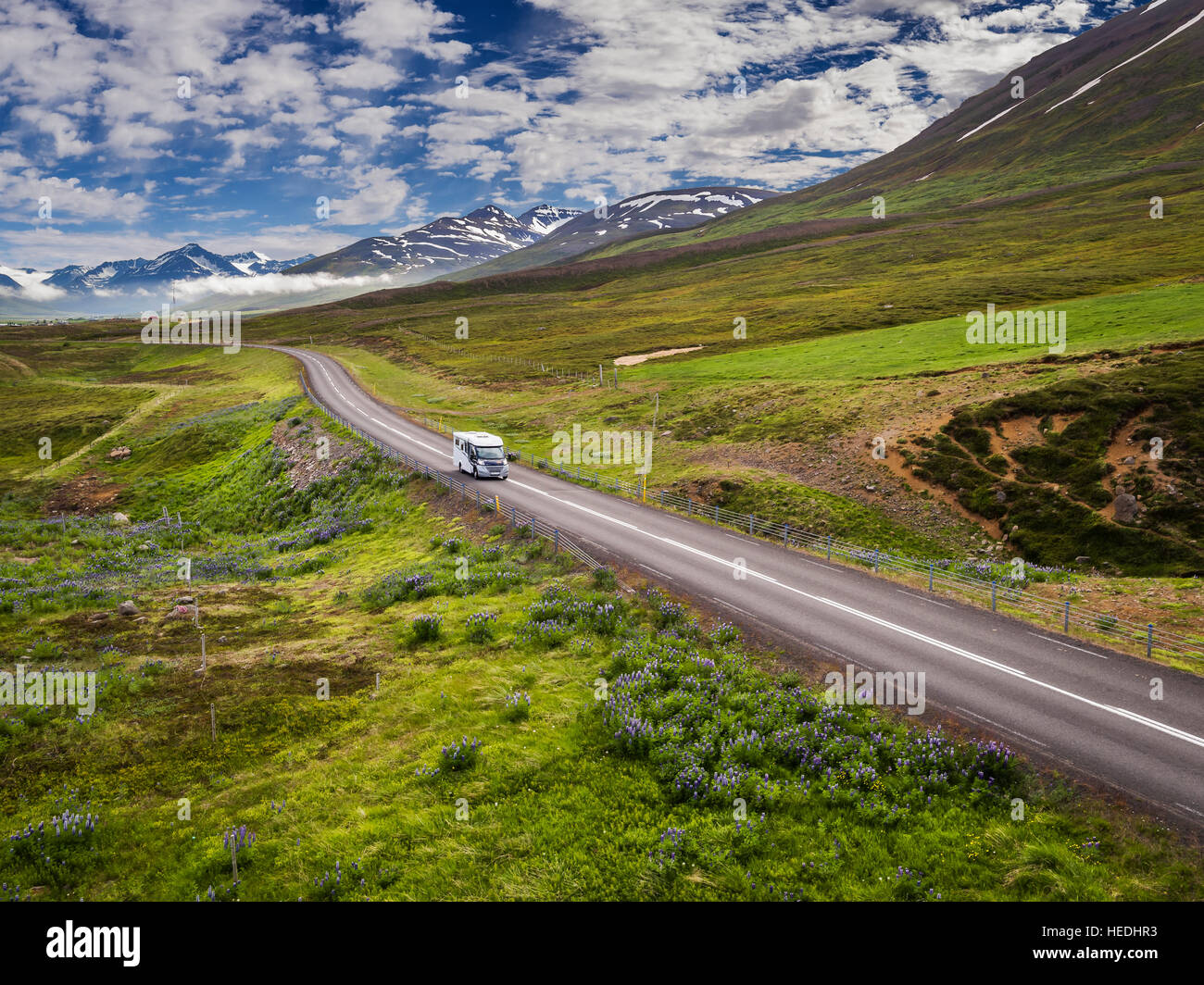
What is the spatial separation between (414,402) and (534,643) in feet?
188

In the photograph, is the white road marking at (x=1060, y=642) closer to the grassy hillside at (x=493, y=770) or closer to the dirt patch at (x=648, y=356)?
the grassy hillside at (x=493, y=770)

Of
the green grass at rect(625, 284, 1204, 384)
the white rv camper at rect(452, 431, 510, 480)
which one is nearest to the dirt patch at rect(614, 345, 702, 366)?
the green grass at rect(625, 284, 1204, 384)

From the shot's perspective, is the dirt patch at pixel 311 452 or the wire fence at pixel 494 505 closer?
the wire fence at pixel 494 505

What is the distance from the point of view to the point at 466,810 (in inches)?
376

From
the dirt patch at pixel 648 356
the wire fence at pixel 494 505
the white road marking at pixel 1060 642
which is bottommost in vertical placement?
the white road marking at pixel 1060 642

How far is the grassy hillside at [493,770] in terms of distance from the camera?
8.40 m

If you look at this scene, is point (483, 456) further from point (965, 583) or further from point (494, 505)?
point (965, 583)

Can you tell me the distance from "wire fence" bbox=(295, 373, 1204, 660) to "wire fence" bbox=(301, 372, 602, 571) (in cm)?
793

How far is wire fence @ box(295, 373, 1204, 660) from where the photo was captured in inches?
619

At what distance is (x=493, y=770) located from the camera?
10664mm

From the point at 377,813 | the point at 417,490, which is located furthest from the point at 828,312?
the point at 377,813

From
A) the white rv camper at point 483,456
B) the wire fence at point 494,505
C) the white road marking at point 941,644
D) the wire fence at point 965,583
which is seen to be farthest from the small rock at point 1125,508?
the white rv camper at point 483,456

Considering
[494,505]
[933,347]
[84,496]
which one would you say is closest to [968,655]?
[494,505]

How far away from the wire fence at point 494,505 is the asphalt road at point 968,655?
A: 0.91 metres
